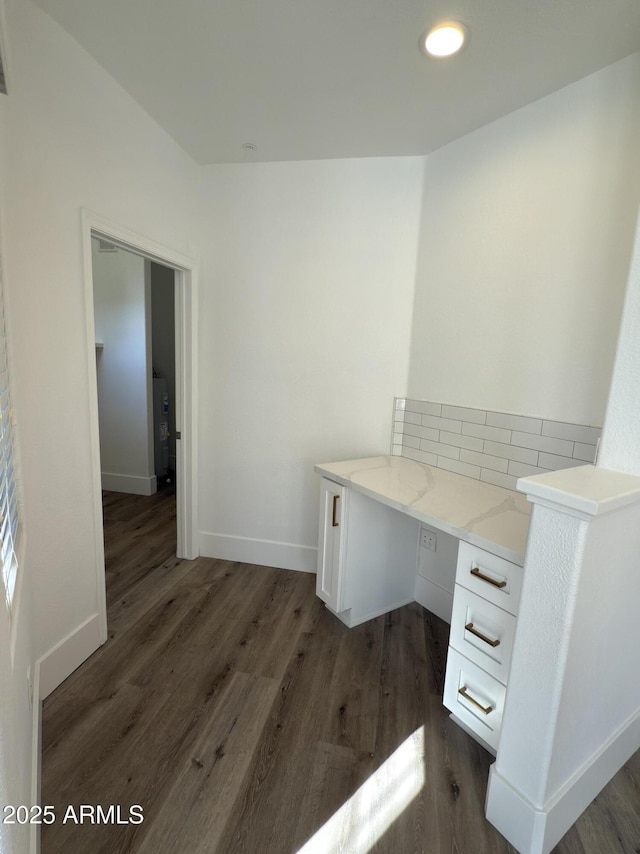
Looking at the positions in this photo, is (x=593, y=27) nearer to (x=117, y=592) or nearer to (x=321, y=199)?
(x=321, y=199)

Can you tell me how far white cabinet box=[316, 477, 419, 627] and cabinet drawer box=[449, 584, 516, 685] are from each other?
0.67 m

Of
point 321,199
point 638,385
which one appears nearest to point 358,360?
point 321,199

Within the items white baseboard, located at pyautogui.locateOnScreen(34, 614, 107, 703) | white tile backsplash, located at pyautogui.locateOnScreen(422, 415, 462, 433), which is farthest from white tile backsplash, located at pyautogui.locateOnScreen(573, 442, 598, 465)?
white baseboard, located at pyautogui.locateOnScreen(34, 614, 107, 703)

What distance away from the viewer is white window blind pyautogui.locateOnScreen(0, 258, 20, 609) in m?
1.08

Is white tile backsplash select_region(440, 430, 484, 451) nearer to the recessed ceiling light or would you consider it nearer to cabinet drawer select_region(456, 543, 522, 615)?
cabinet drawer select_region(456, 543, 522, 615)

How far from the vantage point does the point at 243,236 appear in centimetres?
261

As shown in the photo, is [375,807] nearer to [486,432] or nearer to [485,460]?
[485,460]

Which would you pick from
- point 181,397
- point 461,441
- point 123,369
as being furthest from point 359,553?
point 123,369

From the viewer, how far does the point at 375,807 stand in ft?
4.40

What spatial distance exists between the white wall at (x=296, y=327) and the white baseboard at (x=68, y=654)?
41.8 inches

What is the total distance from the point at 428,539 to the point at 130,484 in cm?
318

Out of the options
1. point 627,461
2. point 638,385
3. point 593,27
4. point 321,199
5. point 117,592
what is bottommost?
point 117,592

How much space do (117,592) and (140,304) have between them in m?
2.60

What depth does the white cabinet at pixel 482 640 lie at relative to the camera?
1401 mm
